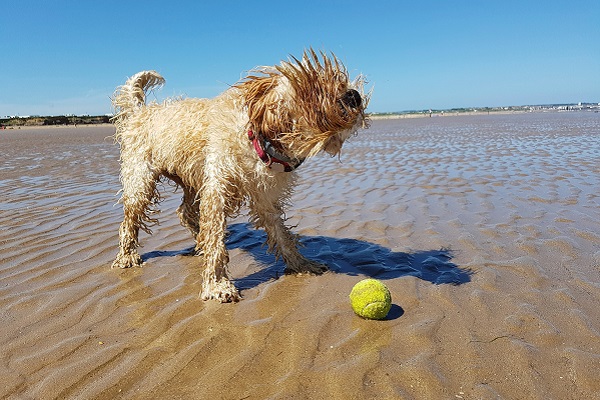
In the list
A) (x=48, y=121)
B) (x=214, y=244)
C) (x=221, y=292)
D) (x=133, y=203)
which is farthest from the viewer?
(x=48, y=121)

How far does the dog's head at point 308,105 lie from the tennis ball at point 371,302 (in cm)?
120

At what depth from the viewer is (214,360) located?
3.32 meters

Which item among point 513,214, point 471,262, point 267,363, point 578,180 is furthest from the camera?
point 578,180

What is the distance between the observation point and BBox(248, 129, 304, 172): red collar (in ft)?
13.6

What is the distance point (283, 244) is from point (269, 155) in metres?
1.34

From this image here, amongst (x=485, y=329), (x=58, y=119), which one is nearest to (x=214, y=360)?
(x=485, y=329)

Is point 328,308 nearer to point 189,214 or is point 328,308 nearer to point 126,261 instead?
point 126,261

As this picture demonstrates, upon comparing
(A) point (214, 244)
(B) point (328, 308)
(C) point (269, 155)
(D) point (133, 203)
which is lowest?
(B) point (328, 308)

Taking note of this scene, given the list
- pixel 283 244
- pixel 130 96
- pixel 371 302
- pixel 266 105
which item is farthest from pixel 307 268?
pixel 130 96

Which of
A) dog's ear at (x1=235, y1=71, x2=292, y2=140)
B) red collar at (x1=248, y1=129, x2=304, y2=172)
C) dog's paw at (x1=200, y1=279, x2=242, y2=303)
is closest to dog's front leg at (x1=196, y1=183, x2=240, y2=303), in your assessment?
dog's paw at (x1=200, y1=279, x2=242, y2=303)

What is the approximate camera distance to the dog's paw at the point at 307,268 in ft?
16.6

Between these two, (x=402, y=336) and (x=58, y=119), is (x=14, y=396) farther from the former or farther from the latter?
(x=58, y=119)

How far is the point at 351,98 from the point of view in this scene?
357 centimetres

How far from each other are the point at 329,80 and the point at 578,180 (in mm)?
7916
